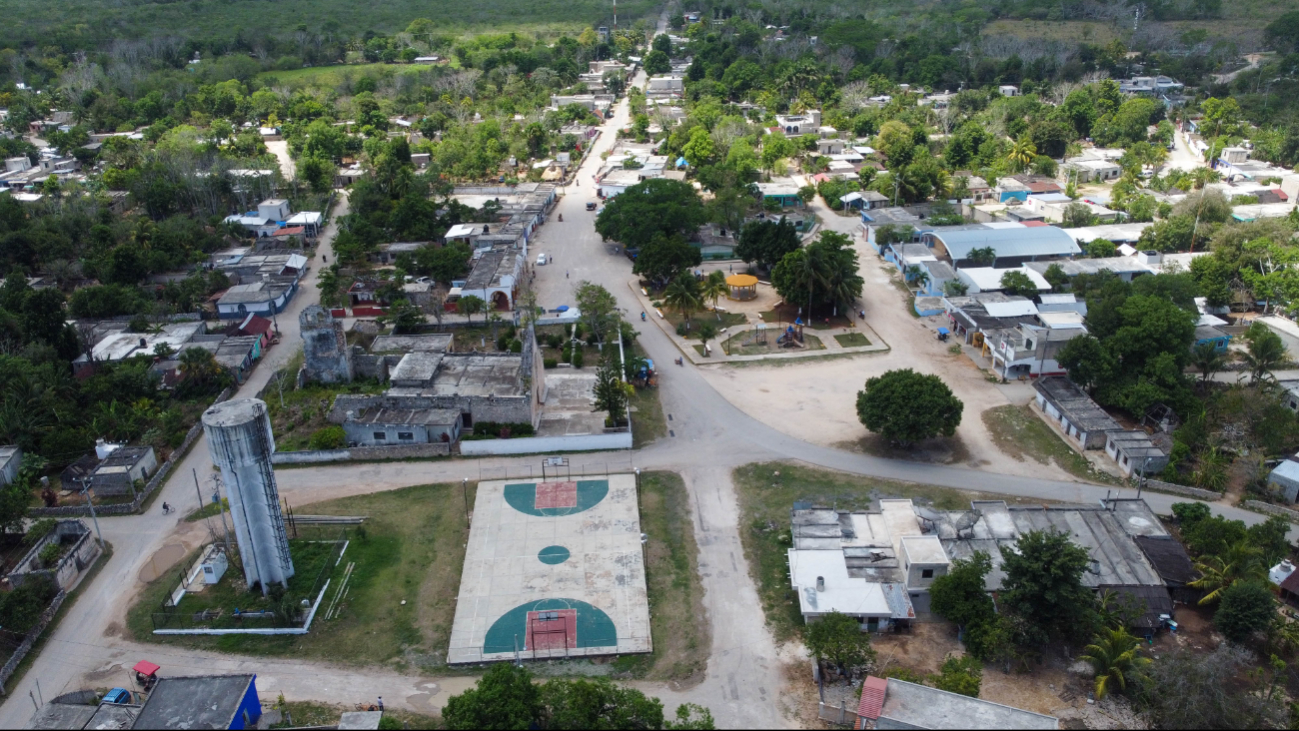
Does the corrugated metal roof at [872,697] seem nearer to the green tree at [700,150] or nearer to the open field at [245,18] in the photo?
the green tree at [700,150]

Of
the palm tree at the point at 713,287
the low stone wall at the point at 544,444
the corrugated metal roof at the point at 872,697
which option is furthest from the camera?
the palm tree at the point at 713,287

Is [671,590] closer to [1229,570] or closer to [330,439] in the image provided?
[330,439]

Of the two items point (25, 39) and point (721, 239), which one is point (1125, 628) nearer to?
point (721, 239)

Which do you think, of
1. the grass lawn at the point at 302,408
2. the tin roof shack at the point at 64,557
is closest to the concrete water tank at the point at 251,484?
the tin roof shack at the point at 64,557

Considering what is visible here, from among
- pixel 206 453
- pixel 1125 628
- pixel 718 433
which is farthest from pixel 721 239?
pixel 1125 628

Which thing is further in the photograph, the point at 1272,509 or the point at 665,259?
the point at 665,259

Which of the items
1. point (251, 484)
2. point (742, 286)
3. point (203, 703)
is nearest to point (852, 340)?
point (742, 286)
